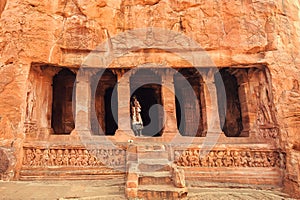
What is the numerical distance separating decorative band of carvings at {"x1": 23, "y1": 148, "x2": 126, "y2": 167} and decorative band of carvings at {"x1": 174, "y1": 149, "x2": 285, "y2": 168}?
7.00 ft

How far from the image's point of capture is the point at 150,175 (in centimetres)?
585

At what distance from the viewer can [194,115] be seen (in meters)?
11.2

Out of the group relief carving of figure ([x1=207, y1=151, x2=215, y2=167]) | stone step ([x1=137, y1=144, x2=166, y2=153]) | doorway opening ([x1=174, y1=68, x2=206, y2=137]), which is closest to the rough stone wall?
relief carving of figure ([x1=207, y1=151, x2=215, y2=167])

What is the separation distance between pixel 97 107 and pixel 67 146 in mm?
4172

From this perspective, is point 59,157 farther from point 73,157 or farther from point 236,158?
point 236,158

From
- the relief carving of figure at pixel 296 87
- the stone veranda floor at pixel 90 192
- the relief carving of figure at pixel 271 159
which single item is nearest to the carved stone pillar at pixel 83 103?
the stone veranda floor at pixel 90 192

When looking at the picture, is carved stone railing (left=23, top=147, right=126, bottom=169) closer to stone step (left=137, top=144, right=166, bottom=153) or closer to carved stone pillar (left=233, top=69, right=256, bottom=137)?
stone step (left=137, top=144, right=166, bottom=153)

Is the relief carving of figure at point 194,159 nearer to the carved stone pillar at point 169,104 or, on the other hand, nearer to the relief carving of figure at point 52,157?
the carved stone pillar at point 169,104

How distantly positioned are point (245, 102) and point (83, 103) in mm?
6734

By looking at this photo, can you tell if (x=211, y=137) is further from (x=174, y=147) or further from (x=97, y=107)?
(x=97, y=107)

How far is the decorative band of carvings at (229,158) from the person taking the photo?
26.5 ft

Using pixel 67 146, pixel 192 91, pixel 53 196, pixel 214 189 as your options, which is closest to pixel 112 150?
pixel 67 146

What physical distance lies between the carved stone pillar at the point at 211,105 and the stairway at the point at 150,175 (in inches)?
101

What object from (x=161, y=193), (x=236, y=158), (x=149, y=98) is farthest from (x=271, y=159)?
(x=149, y=98)
